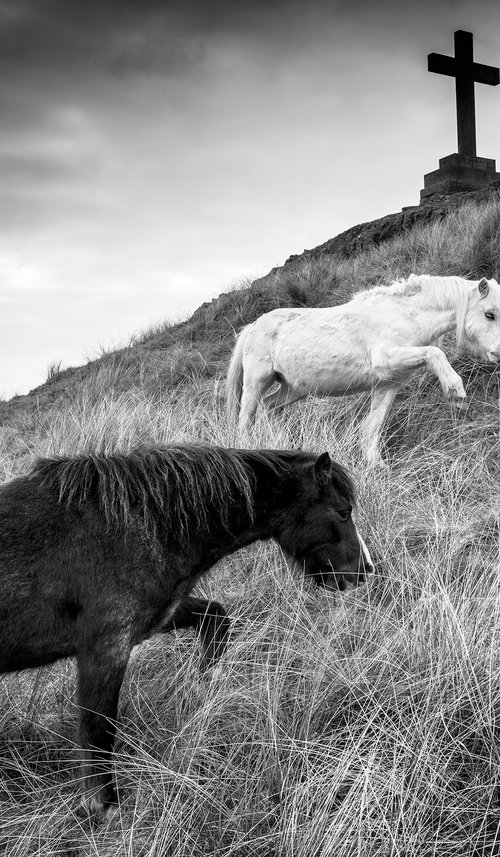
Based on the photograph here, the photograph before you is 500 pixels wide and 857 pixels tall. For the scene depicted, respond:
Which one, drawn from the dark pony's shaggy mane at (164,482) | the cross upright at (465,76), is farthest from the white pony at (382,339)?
the cross upright at (465,76)

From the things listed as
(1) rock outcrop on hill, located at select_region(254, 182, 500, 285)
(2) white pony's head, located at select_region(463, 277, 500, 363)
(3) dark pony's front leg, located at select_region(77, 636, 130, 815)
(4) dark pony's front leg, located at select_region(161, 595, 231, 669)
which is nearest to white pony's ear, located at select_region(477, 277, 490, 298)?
(2) white pony's head, located at select_region(463, 277, 500, 363)

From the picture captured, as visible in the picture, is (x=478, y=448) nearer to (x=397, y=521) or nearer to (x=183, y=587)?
(x=397, y=521)

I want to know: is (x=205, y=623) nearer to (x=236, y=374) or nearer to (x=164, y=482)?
(x=164, y=482)

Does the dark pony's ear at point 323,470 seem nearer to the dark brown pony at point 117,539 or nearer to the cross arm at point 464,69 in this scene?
the dark brown pony at point 117,539

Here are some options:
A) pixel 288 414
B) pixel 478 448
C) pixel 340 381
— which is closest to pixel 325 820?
pixel 478 448

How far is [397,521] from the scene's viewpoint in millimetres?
5043

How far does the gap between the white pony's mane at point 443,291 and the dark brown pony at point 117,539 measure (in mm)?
3695

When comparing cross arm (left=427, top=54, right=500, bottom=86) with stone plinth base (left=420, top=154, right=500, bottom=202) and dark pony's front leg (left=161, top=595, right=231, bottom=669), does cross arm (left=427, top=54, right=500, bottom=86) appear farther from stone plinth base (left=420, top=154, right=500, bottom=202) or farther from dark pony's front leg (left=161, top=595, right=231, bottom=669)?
dark pony's front leg (left=161, top=595, right=231, bottom=669)

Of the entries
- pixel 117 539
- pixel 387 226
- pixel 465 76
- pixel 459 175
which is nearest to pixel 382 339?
pixel 117 539

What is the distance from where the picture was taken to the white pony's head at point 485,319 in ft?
21.9

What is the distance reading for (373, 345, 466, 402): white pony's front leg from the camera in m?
6.18

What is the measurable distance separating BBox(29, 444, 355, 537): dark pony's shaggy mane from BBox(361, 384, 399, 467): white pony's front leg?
9.97ft

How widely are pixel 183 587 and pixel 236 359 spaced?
5.14m

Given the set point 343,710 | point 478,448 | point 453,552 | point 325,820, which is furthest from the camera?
point 478,448
